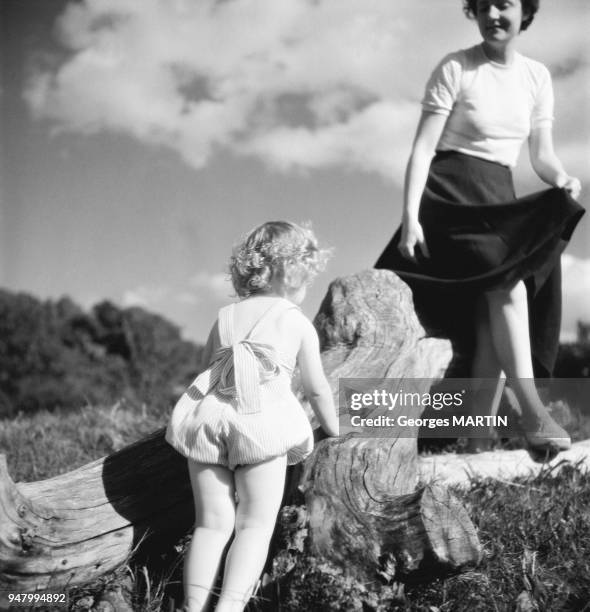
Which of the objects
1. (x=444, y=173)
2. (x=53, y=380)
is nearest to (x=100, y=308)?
(x=53, y=380)

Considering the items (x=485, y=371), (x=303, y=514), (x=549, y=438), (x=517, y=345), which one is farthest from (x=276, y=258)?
(x=549, y=438)

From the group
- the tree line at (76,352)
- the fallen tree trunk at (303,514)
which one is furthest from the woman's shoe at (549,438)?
the tree line at (76,352)

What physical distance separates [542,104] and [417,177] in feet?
2.95

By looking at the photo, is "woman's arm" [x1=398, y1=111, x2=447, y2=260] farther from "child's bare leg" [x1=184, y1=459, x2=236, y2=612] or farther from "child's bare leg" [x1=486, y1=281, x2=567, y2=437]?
"child's bare leg" [x1=184, y1=459, x2=236, y2=612]

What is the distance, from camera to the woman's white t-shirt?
4219mm

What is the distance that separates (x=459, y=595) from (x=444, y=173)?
8.25 feet

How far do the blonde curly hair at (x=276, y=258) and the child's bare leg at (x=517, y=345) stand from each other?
1.53 metres

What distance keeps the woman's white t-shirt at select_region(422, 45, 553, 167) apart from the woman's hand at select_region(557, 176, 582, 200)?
0.33 meters

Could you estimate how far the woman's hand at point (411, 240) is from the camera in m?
4.20

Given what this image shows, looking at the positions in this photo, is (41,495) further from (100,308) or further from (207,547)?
(100,308)

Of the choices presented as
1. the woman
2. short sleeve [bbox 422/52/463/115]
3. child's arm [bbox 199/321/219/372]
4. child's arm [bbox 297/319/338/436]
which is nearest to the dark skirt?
the woman

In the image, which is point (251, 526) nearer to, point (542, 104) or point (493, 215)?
point (493, 215)

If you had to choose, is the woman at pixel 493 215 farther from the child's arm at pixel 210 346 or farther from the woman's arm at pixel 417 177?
the child's arm at pixel 210 346

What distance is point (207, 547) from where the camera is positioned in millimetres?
2529
